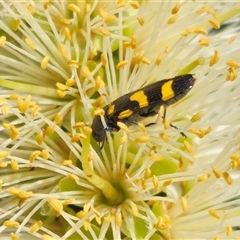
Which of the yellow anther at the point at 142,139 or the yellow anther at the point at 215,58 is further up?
the yellow anther at the point at 215,58

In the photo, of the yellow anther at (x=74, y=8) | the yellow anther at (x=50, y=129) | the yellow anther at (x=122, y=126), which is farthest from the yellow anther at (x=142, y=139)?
the yellow anther at (x=74, y=8)

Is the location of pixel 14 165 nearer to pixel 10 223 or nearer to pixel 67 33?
pixel 10 223

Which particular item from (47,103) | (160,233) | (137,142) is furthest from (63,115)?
(160,233)

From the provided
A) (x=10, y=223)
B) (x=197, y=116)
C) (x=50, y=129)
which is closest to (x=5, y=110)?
(x=50, y=129)

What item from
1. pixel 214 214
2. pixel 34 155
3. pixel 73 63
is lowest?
pixel 214 214

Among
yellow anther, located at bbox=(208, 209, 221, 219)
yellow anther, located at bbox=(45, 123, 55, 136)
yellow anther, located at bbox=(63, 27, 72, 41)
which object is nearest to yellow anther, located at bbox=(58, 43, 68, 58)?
yellow anther, located at bbox=(63, 27, 72, 41)

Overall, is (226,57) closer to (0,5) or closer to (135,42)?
(135,42)

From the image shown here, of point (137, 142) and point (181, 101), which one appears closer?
point (137, 142)

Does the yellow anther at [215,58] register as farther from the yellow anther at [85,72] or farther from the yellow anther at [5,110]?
the yellow anther at [5,110]
